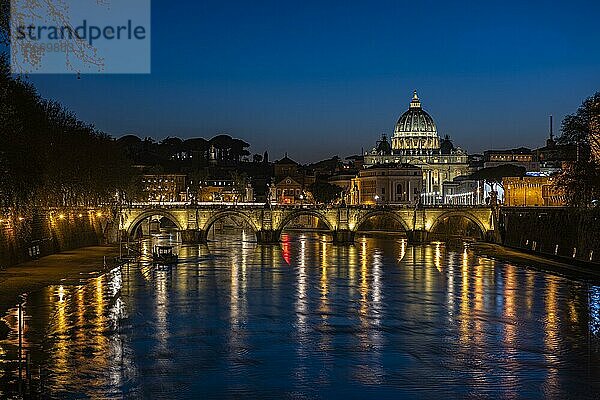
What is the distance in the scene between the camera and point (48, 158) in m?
65.5

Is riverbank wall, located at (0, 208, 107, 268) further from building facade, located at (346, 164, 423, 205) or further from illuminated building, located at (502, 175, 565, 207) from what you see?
building facade, located at (346, 164, 423, 205)

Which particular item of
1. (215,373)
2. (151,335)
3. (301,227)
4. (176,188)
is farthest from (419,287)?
(176,188)

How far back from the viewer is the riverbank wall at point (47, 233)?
195 feet

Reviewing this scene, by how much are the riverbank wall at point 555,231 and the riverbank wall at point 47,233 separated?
38.2 metres

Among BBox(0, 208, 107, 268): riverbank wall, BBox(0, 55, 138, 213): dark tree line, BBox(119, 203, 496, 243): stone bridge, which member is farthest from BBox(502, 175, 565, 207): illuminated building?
BBox(0, 208, 107, 268): riverbank wall

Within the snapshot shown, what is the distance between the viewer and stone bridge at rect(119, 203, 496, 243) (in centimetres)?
10669

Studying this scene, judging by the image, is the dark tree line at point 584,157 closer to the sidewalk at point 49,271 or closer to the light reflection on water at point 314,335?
the light reflection on water at point 314,335

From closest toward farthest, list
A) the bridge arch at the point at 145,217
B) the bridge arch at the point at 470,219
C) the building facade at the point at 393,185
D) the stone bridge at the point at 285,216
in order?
1. the bridge arch at the point at 145,217
2. the stone bridge at the point at 285,216
3. the bridge arch at the point at 470,219
4. the building facade at the point at 393,185

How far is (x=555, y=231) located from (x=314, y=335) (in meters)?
44.4

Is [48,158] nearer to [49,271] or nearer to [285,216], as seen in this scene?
[49,271]

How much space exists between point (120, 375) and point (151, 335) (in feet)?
26.5

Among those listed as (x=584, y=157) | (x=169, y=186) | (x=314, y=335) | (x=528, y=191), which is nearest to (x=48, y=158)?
(x=314, y=335)

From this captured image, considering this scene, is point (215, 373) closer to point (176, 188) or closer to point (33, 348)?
point (33, 348)

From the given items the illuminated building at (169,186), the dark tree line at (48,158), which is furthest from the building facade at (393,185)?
the dark tree line at (48,158)
